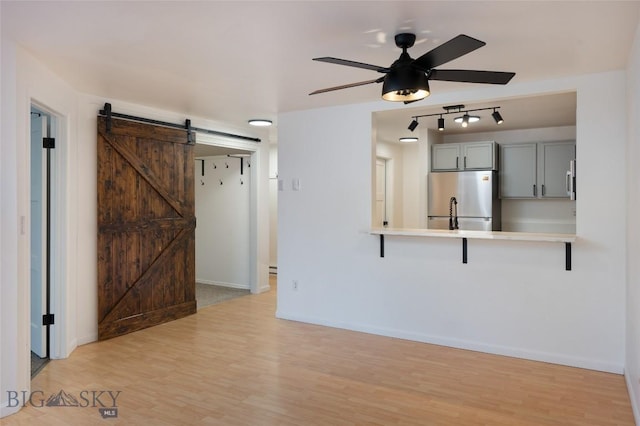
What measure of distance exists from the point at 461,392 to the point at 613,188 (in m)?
2.01

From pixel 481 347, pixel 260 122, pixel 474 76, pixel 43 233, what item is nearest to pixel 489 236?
pixel 481 347

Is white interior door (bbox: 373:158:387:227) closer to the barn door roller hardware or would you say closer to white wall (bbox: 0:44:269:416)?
the barn door roller hardware

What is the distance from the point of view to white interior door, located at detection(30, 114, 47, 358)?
12.5 ft

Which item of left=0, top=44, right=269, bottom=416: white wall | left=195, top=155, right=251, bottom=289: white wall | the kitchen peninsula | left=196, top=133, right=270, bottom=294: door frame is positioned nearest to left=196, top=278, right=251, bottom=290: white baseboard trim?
left=195, top=155, right=251, bottom=289: white wall

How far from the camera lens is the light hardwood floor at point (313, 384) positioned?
9.21 feet

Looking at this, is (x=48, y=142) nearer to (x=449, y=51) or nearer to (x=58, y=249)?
(x=58, y=249)

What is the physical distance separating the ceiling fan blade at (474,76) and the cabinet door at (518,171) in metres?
4.12

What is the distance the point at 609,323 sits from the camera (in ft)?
11.7

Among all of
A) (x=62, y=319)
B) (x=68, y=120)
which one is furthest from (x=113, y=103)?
(x=62, y=319)

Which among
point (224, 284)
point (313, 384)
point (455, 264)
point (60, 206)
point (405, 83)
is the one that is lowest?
point (313, 384)

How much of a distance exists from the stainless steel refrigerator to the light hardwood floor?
2535mm

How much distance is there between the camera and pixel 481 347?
13.3 feet

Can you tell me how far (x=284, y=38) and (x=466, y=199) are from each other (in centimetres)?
423

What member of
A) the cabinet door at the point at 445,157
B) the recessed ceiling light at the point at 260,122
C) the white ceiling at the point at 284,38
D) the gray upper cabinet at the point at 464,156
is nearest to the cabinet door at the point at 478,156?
Answer: the gray upper cabinet at the point at 464,156
